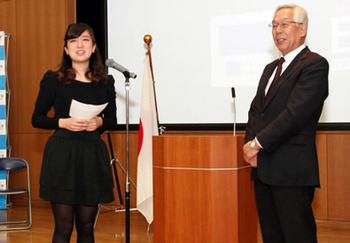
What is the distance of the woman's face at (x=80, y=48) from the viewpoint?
2.55 metres

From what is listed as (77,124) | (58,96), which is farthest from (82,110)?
(58,96)

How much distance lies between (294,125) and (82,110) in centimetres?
116

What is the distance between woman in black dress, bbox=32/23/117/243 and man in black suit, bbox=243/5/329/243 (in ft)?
2.90

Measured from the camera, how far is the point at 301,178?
2398 millimetres

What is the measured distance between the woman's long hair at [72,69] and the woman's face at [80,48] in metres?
0.02

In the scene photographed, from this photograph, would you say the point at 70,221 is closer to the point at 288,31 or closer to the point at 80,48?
the point at 80,48

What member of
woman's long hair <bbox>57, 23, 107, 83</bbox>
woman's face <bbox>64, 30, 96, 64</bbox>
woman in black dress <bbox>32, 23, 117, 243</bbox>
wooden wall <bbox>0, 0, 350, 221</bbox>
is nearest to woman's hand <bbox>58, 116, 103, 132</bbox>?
woman in black dress <bbox>32, 23, 117, 243</bbox>

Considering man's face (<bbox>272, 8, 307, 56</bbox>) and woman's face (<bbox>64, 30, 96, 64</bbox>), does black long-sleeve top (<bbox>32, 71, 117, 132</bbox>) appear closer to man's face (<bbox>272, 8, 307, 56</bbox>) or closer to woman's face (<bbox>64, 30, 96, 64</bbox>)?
woman's face (<bbox>64, 30, 96, 64</bbox>)

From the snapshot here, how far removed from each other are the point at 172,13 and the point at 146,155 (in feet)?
6.68

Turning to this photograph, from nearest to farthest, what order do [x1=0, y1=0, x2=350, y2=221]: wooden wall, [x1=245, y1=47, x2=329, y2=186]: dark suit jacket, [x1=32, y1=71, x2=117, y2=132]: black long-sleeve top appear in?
[x1=245, y1=47, x2=329, y2=186]: dark suit jacket
[x1=32, y1=71, x2=117, y2=132]: black long-sleeve top
[x1=0, y1=0, x2=350, y2=221]: wooden wall

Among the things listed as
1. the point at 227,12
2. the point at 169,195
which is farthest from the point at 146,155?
the point at 227,12

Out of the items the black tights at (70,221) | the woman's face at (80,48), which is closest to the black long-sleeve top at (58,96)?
the woman's face at (80,48)

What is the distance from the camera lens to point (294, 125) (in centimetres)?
236

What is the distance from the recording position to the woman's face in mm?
2555
